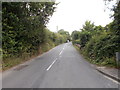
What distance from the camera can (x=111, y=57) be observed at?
15.1m

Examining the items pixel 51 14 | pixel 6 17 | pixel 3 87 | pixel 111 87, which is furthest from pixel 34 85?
pixel 51 14

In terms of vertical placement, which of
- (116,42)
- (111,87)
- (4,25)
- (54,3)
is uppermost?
(54,3)

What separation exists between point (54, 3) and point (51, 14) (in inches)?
63.7

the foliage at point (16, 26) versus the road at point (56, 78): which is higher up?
the foliage at point (16, 26)

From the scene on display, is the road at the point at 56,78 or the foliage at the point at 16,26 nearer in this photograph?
the road at the point at 56,78

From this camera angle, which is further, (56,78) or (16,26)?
(16,26)

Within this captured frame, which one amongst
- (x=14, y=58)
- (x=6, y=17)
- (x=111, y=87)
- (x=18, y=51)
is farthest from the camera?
(x=18, y=51)

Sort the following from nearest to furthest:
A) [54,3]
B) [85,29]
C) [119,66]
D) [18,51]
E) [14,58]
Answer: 1. [119,66]
2. [14,58]
3. [18,51]
4. [54,3]
5. [85,29]

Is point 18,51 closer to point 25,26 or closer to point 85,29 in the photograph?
point 25,26

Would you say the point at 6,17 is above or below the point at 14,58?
Result: above

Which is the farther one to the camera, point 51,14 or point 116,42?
point 51,14

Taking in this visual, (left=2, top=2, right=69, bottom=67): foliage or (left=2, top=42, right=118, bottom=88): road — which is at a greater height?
(left=2, top=2, right=69, bottom=67): foliage

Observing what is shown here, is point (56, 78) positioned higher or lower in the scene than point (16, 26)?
lower

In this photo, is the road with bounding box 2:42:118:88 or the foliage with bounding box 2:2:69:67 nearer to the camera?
the road with bounding box 2:42:118:88
